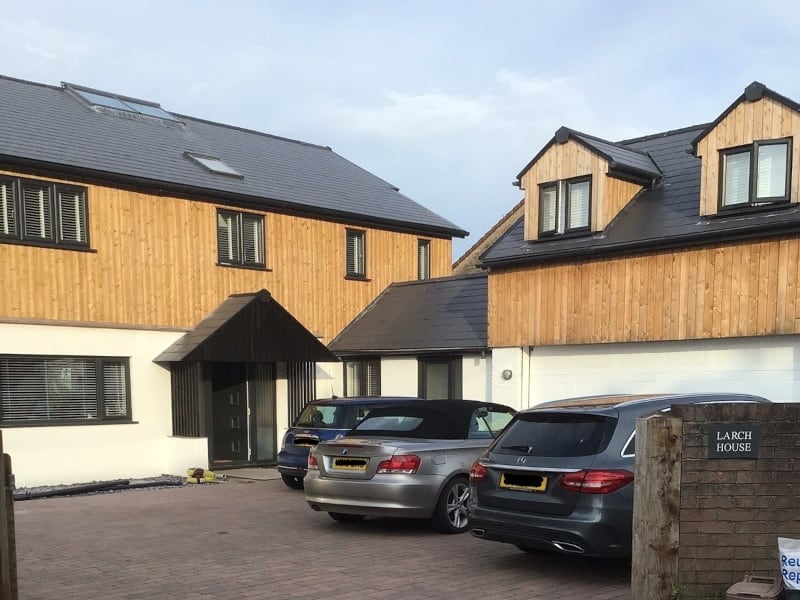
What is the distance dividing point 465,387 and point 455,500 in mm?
7576

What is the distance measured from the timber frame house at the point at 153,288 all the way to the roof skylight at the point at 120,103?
8 centimetres

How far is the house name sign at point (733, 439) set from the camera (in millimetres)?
5977

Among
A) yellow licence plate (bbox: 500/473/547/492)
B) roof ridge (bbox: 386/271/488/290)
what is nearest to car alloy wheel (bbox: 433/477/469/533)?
yellow licence plate (bbox: 500/473/547/492)

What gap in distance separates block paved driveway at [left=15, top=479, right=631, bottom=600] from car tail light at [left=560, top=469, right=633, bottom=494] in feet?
2.84

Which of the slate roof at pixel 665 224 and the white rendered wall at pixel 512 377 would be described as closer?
the slate roof at pixel 665 224

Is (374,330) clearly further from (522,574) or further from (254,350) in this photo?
(522,574)

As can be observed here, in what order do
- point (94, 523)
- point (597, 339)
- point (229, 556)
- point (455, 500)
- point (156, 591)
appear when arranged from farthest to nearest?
1. point (597, 339)
2. point (94, 523)
3. point (455, 500)
4. point (229, 556)
5. point (156, 591)

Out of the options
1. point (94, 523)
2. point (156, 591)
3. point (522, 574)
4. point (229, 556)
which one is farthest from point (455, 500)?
point (94, 523)

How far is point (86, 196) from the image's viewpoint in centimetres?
1497

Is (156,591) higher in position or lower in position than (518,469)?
lower

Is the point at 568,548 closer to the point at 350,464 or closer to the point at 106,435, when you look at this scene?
the point at 350,464

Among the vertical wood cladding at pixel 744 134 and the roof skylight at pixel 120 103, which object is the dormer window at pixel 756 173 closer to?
the vertical wood cladding at pixel 744 134

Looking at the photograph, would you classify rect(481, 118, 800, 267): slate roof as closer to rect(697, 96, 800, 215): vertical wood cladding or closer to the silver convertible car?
rect(697, 96, 800, 215): vertical wood cladding

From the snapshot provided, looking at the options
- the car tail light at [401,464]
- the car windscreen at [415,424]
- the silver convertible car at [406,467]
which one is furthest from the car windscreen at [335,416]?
the car tail light at [401,464]
